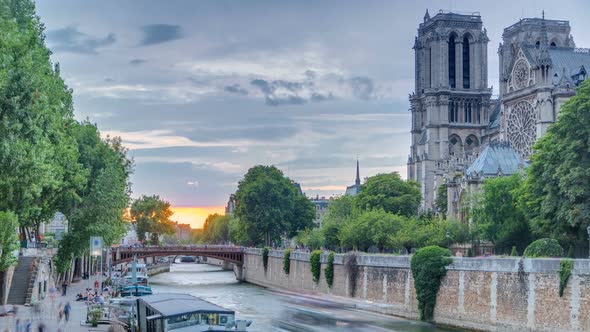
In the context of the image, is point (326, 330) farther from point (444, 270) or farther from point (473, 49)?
point (473, 49)

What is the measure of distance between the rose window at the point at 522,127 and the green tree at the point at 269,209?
3185cm

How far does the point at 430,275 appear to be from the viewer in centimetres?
5753

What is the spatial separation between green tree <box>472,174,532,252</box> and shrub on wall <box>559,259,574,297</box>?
28.6 metres

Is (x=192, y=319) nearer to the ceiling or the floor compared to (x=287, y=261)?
nearer to the floor

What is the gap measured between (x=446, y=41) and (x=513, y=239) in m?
85.3

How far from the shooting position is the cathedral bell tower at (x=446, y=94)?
486ft

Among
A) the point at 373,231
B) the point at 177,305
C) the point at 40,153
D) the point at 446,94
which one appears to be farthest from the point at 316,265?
the point at 446,94

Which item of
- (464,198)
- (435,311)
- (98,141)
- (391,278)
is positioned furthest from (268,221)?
(435,311)

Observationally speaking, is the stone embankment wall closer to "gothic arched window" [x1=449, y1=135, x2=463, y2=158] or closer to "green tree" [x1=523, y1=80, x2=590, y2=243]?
"green tree" [x1=523, y1=80, x2=590, y2=243]

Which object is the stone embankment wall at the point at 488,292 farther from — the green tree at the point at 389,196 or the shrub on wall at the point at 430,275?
the green tree at the point at 389,196

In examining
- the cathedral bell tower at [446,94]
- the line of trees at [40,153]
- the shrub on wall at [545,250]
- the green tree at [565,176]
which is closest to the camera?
the line of trees at [40,153]

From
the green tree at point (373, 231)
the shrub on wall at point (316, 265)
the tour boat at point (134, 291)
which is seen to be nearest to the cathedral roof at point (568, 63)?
the green tree at point (373, 231)

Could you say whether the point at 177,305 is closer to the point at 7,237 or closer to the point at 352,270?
the point at 7,237

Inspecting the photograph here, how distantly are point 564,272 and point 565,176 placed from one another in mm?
14377
